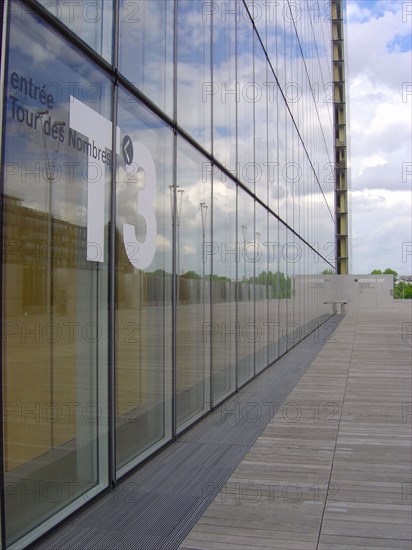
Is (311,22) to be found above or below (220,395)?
above

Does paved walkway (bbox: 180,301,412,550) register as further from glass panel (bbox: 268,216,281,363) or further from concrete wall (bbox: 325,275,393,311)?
concrete wall (bbox: 325,275,393,311)

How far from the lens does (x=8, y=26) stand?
377cm

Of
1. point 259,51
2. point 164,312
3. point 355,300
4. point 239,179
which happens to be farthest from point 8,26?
point 355,300

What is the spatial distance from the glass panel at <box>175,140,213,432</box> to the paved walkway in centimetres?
105

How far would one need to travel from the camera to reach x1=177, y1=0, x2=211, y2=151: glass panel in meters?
7.30

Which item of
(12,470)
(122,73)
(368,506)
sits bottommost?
(368,506)

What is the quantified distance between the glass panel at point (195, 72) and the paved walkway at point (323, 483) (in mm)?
3816

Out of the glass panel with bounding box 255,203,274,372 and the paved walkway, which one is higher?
the glass panel with bounding box 255,203,274,372

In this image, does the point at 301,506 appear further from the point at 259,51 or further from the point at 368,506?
the point at 259,51

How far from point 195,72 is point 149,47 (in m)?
1.85

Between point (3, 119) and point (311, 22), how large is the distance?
24.8 m

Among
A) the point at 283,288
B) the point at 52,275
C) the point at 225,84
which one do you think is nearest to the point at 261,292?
the point at 283,288

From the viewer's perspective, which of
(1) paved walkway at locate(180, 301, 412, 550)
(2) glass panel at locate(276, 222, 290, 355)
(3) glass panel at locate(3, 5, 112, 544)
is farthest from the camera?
(2) glass panel at locate(276, 222, 290, 355)

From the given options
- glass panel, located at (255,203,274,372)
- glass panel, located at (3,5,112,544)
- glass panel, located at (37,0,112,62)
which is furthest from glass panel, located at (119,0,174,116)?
glass panel, located at (255,203,274,372)
